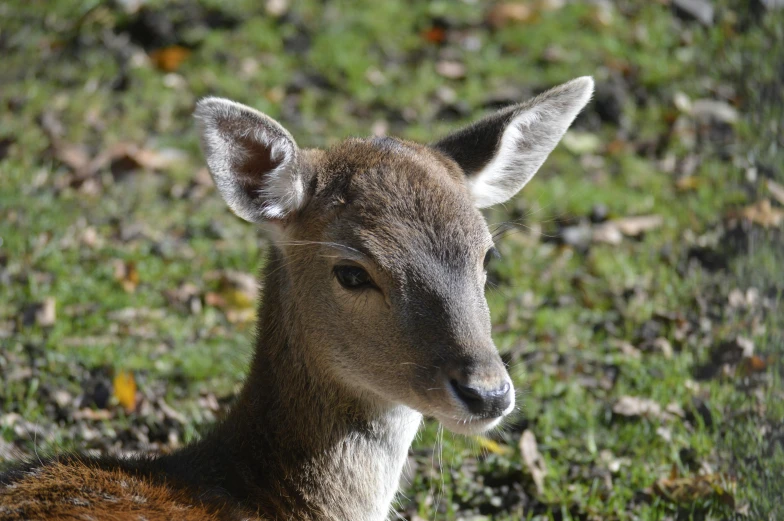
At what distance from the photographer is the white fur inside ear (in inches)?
169

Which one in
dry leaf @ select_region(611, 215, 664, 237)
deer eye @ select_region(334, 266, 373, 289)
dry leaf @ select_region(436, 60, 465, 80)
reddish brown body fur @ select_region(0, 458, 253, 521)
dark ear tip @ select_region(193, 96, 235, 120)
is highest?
dark ear tip @ select_region(193, 96, 235, 120)

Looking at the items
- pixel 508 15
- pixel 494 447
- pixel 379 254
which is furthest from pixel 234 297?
pixel 508 15

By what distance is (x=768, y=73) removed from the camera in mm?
7586

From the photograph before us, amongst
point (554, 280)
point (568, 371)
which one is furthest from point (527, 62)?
point (568, 371)

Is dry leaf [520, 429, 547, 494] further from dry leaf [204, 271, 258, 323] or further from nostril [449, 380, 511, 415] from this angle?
dry leaf [204, 271, 258, 323]

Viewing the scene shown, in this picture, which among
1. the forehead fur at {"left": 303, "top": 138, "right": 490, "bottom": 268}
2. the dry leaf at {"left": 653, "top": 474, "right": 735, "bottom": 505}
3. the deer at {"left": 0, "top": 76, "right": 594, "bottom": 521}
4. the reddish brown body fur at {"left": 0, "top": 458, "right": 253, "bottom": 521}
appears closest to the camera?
the reddish brown body fur at {"left": 0, "top": 458, "right": 253, "bottom": 521}

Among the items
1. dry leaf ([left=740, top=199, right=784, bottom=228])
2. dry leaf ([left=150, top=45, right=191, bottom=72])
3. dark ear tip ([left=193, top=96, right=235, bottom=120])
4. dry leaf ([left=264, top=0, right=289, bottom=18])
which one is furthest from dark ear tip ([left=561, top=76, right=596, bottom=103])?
dry leaf ([left=264, top=0, right=289, bottom=18])

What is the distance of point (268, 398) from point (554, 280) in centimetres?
306

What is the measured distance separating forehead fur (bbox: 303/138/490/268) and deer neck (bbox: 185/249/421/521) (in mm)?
445

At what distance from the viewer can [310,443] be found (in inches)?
153

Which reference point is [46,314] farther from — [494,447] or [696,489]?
[696,489]

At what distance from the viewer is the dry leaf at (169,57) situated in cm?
841

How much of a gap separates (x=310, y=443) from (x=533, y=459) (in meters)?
1.46

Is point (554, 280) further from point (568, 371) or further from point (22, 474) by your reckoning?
point (22, 474)
